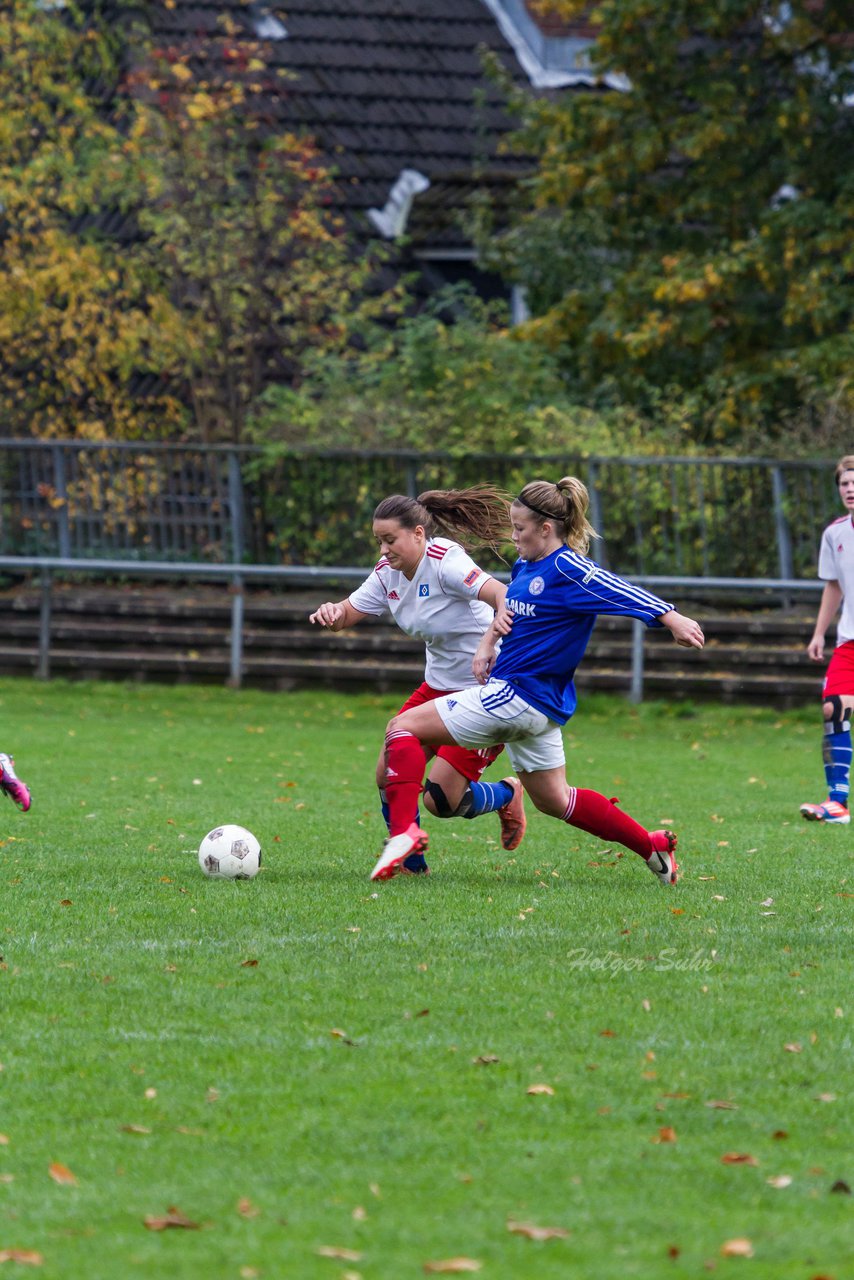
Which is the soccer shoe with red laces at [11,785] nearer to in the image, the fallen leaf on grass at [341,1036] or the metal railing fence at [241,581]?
the fallen leaf on grass at [341,1036]

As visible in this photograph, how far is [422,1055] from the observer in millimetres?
4996

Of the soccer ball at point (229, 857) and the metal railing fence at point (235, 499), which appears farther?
the metal railing fence at point (235, 499)

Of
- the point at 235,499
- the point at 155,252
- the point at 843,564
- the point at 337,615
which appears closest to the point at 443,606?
the point at 337,615

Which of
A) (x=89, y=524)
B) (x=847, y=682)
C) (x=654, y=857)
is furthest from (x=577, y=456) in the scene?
(x=654, y=857)

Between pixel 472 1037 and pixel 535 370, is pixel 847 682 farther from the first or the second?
pixel 535 370

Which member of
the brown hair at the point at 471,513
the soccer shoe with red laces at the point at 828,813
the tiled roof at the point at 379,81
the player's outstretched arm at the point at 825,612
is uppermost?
the tiled roof at the point at 379,81

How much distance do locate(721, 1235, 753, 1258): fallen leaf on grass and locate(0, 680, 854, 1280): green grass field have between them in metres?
0.02

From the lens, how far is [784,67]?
1947 cm

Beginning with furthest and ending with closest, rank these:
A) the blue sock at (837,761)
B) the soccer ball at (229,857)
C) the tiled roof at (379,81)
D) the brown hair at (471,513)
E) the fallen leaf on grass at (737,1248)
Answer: the tiled roof at (379,81)
the blue sock at (837,761)
the brown hair at (471,513)
the soccer ball at (229,857)
the fallen leaf on grass at (737,1248)

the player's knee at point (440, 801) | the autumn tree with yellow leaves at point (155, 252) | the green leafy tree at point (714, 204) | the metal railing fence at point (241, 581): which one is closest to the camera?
the player's knee at point (440, 801)

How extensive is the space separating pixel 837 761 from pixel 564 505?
3.50 metres

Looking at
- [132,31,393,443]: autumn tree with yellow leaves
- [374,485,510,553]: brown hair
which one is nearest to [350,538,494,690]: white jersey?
[374,485,510,553]: brown hair

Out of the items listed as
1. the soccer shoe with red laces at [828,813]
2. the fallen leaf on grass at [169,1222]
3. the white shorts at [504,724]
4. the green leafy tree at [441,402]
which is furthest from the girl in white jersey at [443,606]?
the green leafy tree at [441,402]

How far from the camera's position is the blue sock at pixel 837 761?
1008 cm
